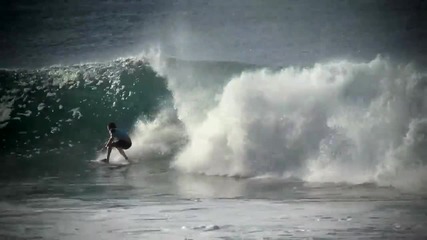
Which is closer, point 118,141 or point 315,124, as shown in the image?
point 315,124

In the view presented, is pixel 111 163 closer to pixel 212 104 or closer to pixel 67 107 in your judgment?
pixel 67 107

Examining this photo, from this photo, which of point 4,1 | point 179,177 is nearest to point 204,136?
point 179,177

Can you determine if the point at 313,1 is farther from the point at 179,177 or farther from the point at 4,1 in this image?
the point at 4,1

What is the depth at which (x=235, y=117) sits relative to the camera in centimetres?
448

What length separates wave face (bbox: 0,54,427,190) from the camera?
4.24 meters

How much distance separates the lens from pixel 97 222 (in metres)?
3.71

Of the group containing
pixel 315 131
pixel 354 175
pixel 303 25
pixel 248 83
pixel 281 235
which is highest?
pixel 303 25

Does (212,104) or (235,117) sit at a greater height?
(212,104)

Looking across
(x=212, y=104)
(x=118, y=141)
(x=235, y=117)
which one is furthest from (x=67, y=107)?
(x=235, y=117)

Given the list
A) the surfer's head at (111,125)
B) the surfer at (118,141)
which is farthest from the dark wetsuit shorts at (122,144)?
the surfer's head at (111,125)

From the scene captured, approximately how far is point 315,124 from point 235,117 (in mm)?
430

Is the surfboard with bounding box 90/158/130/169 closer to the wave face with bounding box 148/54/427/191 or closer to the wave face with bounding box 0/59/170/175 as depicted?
the wave face with bounding box 0/59/170/175

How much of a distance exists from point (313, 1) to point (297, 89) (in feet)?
1.57

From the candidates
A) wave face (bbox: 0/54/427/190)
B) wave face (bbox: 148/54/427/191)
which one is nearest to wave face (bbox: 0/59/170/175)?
wave face (bbox: 0/54/427/190)
